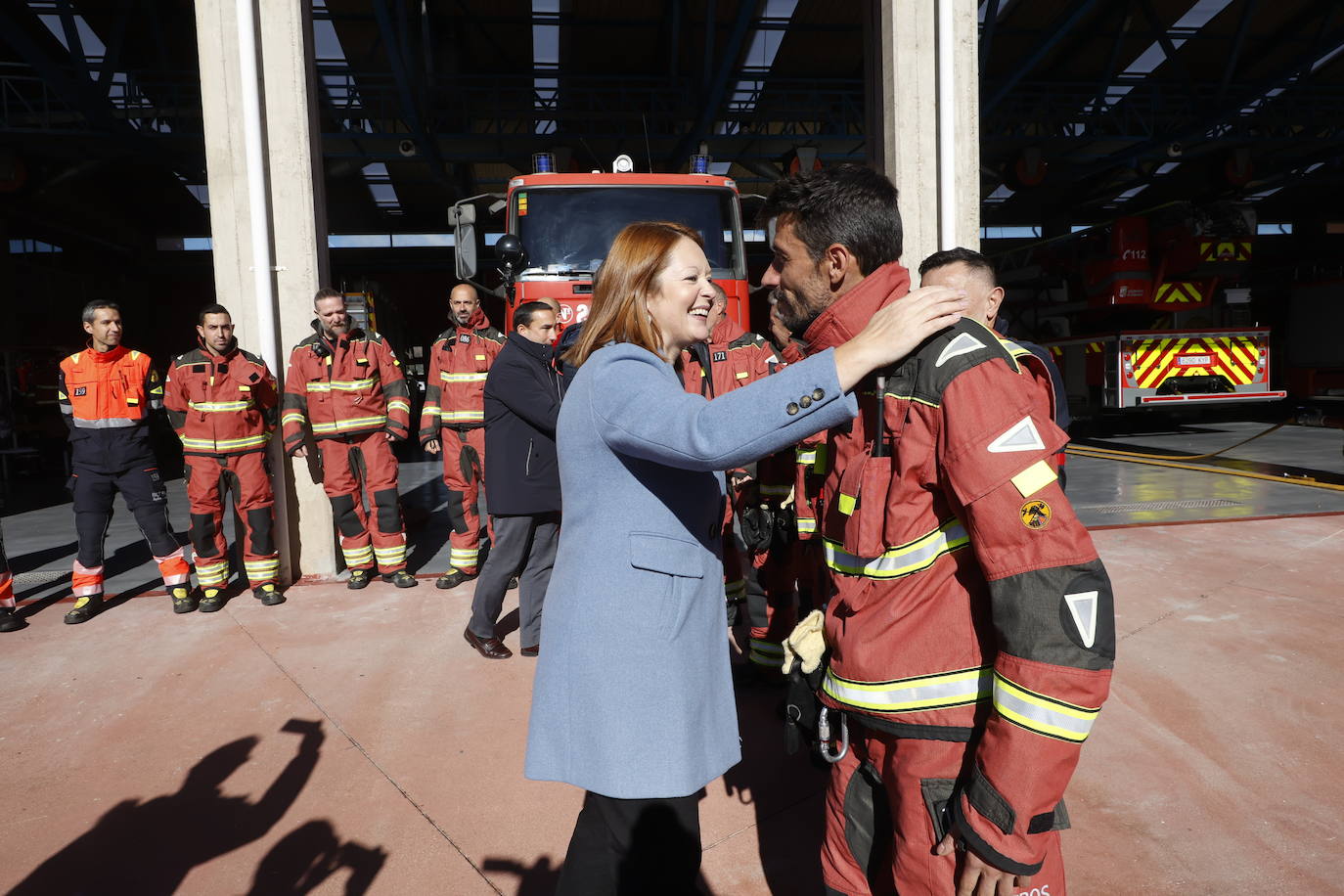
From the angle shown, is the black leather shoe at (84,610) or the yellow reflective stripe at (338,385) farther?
A: the yellow reflective stripe at (338,385)

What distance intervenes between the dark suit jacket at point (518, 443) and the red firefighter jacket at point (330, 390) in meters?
1.80

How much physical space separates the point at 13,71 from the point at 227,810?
19007mm

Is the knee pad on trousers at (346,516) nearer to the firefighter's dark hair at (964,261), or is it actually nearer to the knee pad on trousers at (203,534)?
the knee pad on trousers at (203,534)

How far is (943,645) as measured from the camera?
1.35 meters

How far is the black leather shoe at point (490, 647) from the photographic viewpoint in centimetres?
404

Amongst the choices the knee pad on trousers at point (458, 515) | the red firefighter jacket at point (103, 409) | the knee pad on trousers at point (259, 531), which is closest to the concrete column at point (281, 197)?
the knee pad on trousers at point (259, 531)

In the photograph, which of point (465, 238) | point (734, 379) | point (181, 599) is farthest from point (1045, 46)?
point (181, 599)

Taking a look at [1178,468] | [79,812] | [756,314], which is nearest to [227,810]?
[79,812]

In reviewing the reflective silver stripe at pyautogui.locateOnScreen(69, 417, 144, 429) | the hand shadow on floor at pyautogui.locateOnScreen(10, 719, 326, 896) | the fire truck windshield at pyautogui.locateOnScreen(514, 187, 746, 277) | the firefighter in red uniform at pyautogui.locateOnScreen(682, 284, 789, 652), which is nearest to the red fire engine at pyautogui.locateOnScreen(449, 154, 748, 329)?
the fire truck windshield at pyautogui.locateOnScreen(514, 187, 746, 277)

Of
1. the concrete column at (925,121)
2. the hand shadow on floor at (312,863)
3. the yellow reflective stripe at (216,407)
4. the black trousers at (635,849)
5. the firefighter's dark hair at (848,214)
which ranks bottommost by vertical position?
the hand shadow on floor at (312,863)

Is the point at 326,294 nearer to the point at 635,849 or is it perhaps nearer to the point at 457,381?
the point at 457,381

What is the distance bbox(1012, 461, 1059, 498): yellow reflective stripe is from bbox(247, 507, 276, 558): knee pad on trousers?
5.00 meters

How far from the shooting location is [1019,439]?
122cm

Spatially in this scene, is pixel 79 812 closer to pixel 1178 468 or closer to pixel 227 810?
pixel 227 810
